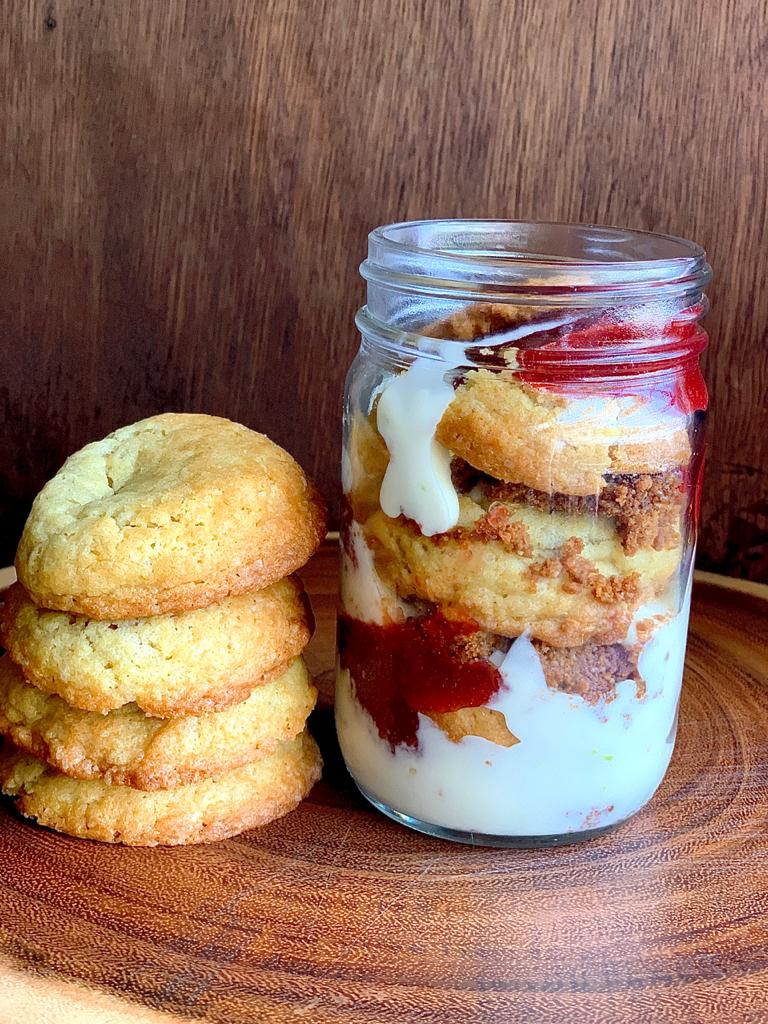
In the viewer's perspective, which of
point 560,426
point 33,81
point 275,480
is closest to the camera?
point 560,426

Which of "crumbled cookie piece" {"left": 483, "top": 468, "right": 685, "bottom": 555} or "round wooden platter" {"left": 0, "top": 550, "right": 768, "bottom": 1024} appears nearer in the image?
"round wooden platter" {"left": 0, "top": 550, "right": 768, "bottom": 1024}

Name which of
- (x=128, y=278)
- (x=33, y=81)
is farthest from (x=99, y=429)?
(x=33, y=81)

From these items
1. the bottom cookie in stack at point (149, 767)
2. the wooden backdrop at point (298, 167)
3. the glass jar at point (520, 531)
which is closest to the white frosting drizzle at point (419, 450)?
the glass jar at point (520, 531)

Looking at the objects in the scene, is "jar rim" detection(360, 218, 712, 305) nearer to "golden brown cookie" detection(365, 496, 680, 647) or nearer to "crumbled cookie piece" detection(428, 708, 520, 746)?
"golden brown cookie" detection(365, 496, 680, 647)

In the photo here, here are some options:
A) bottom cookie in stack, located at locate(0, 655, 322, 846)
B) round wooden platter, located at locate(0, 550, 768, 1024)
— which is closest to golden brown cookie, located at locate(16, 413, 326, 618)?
bottom cookie in stack, located at locate(0, 655, 322, 846)

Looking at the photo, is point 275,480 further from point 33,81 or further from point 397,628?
point 33,81

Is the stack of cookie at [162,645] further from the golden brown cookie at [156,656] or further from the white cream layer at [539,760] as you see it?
the white cream layer at [539,760]
